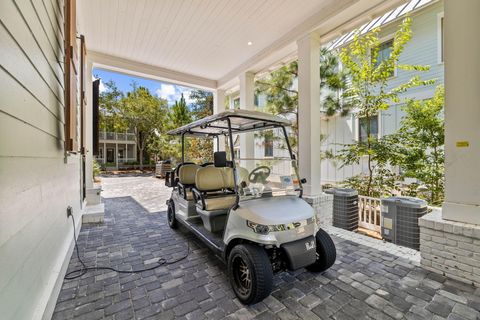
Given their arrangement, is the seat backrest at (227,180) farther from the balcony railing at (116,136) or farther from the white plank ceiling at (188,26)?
the balcony railing at (116,136)

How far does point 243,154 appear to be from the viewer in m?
6.15

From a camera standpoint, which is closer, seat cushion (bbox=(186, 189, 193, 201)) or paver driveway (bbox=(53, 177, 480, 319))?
paver driveway (bbox=(53, 177, 480, 319))

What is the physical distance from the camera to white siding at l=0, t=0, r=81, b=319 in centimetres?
118

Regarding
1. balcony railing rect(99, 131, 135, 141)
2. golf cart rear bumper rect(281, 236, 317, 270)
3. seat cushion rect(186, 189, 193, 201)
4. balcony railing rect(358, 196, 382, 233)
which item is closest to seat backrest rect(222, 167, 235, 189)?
seat cushion rect(186, 189, 193, 201)

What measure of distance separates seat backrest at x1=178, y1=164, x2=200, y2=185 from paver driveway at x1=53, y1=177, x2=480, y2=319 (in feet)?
4.05

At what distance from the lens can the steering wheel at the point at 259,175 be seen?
2.69m

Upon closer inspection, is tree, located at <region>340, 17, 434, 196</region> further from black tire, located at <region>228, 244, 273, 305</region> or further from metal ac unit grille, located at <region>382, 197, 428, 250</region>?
black tire, located at <region>228, 244, 273, 305</region>

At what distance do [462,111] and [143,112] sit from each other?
58.0 ft

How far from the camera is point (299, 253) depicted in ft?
6.81

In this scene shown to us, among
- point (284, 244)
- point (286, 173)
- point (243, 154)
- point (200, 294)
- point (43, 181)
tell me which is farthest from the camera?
point (243, 154)

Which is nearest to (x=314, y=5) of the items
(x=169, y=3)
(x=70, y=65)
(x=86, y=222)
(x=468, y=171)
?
(x=169, y=3)

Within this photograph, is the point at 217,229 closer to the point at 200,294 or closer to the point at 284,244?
the point at 200,294

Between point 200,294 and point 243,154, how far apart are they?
4209 mm

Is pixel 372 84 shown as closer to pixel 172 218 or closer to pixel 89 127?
pixel 172 218
